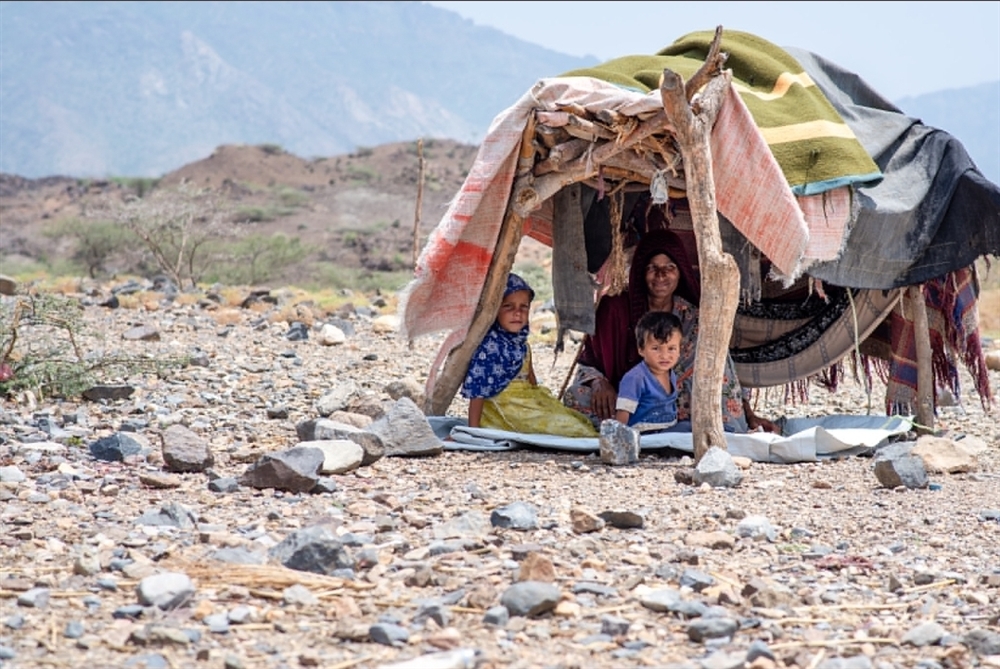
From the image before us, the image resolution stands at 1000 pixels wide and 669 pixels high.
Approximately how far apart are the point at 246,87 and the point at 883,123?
18755 centimetres

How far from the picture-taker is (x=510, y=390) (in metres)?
7.49

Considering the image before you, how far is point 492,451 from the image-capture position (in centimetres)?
681

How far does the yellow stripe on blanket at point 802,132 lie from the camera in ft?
22.2

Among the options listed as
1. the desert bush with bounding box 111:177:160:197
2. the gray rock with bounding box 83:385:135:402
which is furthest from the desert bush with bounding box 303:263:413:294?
the desert bush with bounding box 111:177:160:197

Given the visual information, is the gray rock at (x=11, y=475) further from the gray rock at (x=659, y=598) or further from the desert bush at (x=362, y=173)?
the desert bush at (x=362, y=173)

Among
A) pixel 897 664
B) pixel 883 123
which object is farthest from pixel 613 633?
pixel 883 123

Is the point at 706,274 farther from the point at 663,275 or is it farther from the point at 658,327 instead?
the point at 663,275

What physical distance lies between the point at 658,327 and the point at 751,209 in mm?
794

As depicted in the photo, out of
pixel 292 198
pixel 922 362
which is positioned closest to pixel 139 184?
pixel 292 198

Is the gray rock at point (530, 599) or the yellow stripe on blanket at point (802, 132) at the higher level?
the yellow stripe on blanket at point (802, 132)

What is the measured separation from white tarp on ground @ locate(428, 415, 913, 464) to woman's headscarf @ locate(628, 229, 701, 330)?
1.02 meters

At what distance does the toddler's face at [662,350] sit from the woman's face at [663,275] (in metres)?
0.64

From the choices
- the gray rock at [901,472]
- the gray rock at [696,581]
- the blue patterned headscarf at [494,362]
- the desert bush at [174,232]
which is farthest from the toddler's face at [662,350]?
the desert bush at [174,232]

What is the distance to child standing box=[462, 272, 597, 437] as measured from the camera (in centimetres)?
741
